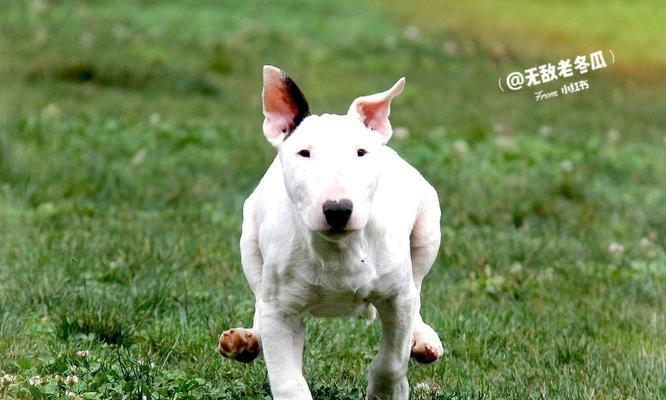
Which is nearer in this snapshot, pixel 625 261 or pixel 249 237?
pixel 249 237

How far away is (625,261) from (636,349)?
2109mm

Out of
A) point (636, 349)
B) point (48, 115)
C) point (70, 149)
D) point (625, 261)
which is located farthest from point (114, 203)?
point (636, 349)

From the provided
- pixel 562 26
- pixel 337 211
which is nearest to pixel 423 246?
pixel 337 211

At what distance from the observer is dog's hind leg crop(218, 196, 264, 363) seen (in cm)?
433

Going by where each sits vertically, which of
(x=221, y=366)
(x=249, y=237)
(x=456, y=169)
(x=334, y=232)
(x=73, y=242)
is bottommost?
(x=456, y=169)

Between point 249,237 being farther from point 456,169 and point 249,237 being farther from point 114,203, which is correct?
point 456,169

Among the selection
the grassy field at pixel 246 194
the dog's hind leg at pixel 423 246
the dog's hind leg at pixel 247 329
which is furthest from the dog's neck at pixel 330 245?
the grassy field at pixel 246 194

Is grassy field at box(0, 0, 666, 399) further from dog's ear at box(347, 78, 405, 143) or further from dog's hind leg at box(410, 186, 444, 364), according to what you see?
dog's ear at box(347, 78, 405, 143)

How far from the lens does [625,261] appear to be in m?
7.88

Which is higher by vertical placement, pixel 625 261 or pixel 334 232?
pixel 334 232

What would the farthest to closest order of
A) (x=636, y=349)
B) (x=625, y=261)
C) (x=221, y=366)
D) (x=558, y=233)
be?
1. (x=558, y=233)
2. (x=625, y=261)
3. (x=636, y=349)
4. (x=221, y=366)

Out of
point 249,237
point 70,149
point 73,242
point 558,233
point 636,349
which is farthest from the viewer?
point 70,149

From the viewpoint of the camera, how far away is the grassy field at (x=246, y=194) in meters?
5.21

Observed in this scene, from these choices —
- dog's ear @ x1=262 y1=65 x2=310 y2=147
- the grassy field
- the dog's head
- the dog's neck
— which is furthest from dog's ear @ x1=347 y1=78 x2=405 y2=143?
the grassy field
